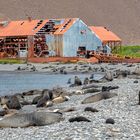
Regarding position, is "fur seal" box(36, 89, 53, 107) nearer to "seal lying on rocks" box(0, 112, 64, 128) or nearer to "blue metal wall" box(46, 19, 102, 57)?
"seal lying on rocks" box(0, 112, 64, 128)

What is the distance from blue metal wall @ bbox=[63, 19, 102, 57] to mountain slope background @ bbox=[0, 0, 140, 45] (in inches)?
3295

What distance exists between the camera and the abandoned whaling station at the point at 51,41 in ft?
222

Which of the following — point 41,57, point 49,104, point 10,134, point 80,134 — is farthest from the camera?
point 41,57

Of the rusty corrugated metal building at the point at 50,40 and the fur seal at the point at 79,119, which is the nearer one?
the fur seal at the point at 79,119

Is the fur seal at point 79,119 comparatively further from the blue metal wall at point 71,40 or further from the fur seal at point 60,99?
the blue metal wall at point 71,40

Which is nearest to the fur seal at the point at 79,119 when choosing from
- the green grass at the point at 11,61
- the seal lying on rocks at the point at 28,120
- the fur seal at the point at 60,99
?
the seal lying on rocks at the point at 28,120

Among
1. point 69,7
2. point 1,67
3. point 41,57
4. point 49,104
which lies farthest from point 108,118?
point 69,7

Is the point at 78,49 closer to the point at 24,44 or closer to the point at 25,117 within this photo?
the point at 24,44

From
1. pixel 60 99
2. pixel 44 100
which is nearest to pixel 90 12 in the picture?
pixel 60 99

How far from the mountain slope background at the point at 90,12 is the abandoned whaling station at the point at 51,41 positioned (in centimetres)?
8135

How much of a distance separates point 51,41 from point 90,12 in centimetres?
9796

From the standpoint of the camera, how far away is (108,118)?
1416 cm

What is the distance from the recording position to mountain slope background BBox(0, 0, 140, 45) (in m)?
158

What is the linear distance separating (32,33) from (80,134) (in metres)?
56.3
